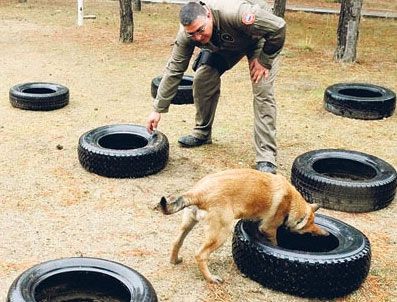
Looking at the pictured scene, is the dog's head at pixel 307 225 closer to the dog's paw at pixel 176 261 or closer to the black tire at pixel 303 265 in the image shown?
the black tire at pixel 303 265

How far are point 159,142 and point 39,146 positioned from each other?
1.64m

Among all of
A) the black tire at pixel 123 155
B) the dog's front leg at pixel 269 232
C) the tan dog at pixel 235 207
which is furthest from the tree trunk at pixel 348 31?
the dog's front leg at pixel 269 232

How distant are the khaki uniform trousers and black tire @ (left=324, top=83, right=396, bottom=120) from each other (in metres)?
2.60

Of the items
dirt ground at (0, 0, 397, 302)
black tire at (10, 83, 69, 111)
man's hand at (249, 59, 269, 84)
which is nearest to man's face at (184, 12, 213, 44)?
man's hand at (249, 59, 269, 84)

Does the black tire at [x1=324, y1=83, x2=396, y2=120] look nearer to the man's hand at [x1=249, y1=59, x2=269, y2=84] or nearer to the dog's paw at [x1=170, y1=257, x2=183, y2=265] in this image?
the man's hand at [x1=249, y1=59, x2=269, y2=84]

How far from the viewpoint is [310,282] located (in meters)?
4.55

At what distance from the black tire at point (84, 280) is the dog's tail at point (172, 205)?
1.52ft

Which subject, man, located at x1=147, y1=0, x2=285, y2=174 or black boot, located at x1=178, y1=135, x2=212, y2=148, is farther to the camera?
black boot, located at x1=178, y1=135, x2=212, y2=148

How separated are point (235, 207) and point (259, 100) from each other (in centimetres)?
255

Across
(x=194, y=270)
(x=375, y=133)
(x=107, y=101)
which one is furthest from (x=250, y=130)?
(x=194, y=270)

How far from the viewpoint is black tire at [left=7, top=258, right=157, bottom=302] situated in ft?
13.8

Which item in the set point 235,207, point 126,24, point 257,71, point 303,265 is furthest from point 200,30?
point 126,24

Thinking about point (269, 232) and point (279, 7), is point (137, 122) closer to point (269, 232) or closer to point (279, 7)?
point (269, 232)

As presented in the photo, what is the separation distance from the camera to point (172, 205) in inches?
172
